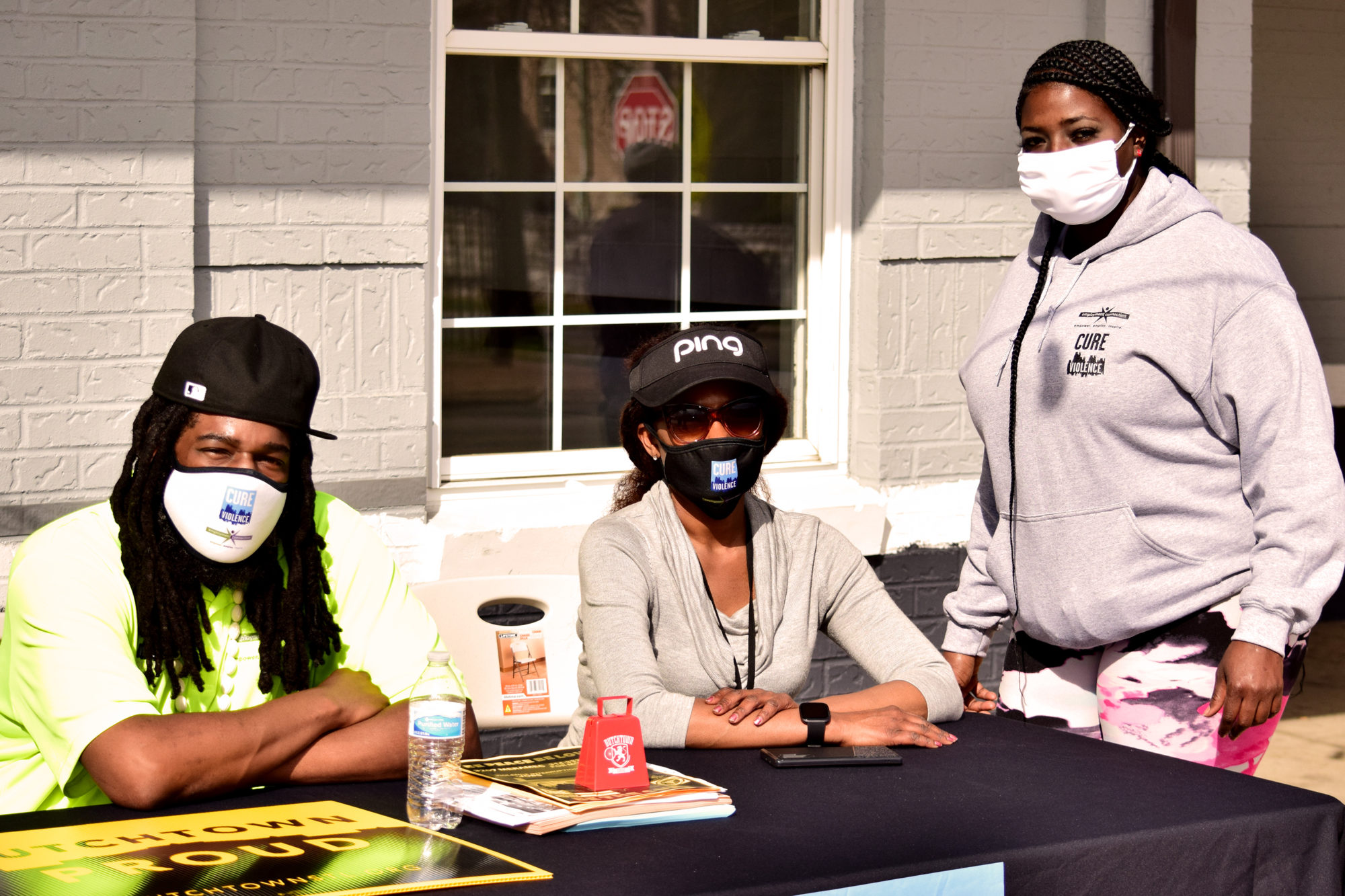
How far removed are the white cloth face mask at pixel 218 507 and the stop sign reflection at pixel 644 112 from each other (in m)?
2.45

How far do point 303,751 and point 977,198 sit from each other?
10.6 ft

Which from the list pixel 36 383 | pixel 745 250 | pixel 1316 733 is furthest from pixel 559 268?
pixel 1316 733

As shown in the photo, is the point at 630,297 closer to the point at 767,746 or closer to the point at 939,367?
the point at 939,367

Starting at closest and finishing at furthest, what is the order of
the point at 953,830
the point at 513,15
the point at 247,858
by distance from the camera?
1. the point at 247,858
2. the point at 953,830
3. the point at 513,15

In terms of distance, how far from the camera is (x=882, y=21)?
4613mm

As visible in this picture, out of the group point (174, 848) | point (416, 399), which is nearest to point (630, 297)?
point (416, 399)

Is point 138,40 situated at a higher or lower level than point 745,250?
higher

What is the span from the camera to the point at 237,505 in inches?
92.3

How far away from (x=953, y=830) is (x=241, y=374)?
52.1 inches

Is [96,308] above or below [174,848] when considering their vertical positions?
above

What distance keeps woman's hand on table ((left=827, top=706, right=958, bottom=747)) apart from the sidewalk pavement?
7.59 ft

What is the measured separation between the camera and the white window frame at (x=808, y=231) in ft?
14.1

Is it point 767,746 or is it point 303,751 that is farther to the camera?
point 767,746

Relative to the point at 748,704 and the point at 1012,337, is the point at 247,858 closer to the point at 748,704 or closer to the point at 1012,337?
the point at 748,704
